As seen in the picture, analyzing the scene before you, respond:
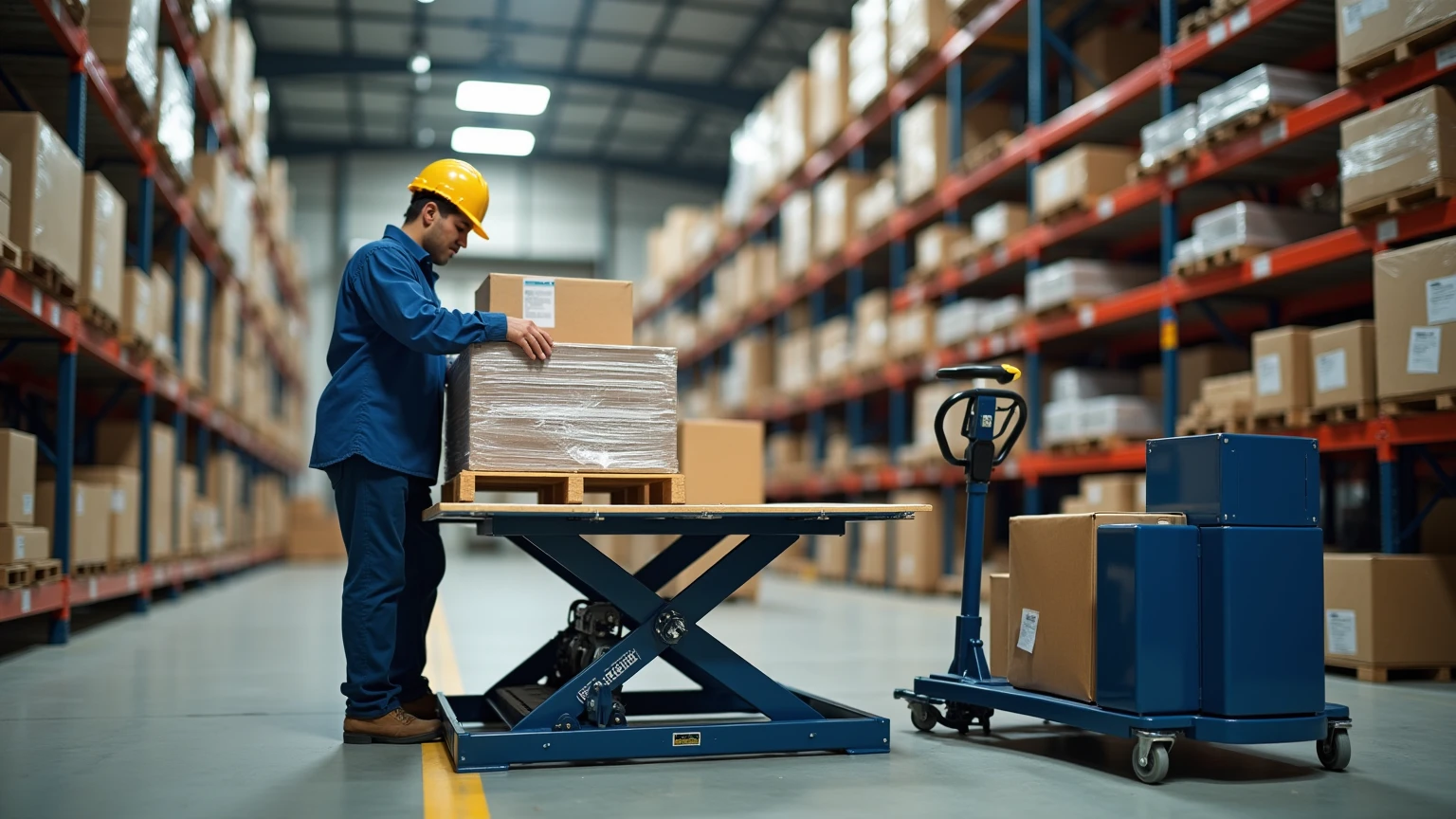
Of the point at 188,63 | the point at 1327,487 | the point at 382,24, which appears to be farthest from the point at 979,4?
the point at 382,24

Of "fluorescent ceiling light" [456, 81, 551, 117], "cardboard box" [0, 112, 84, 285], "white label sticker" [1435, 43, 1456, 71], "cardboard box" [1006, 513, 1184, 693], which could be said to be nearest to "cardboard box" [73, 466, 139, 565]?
"cardboard box" [0, 112, 84, 285]

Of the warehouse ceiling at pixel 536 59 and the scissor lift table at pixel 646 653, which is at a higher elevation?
the warehouse ceiling at pixel 536 59

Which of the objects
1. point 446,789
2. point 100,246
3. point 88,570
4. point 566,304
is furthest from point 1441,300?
point 88,570

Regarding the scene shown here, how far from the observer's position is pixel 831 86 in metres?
13.9

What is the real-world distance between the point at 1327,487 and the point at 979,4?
15.9 feet

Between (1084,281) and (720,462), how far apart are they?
10.0ft

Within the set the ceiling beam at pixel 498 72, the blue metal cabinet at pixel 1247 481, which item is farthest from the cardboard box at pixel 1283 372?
the ceiling beam at pixel 498 72

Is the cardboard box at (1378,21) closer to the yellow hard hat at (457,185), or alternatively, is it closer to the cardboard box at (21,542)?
the yellow hard hat at (457,185)

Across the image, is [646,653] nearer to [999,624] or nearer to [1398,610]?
[999,624]

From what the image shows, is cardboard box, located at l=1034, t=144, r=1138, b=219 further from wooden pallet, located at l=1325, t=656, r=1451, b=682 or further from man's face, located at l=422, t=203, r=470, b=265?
man's face, located at l=422, t=203, r=470, b=265

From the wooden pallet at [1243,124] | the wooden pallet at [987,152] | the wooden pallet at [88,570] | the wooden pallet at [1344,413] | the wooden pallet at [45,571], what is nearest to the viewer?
the wooden pallet at [45,571]

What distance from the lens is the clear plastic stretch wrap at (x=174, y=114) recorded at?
8.27m

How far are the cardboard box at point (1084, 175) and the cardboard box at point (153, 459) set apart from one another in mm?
6865

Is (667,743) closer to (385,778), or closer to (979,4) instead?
(385,778)
